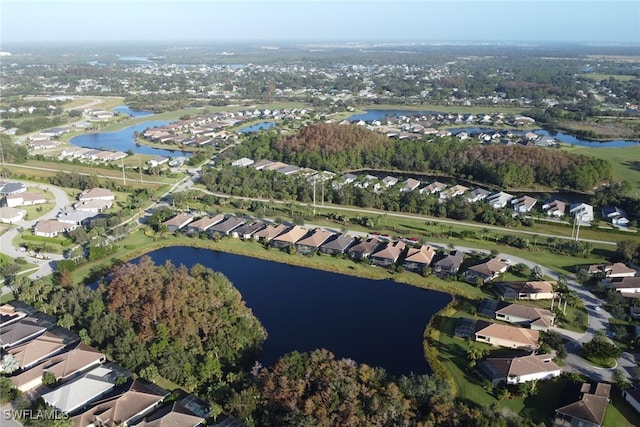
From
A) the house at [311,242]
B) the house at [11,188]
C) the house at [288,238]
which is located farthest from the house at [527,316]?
the house at [11,188]

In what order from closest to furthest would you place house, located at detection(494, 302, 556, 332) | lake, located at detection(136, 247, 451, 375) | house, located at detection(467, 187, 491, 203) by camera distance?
lake, located at detection(136, 247, 451, 375) < house, located at detection(494, 302, 556, 332) < house, located at detection(467, 187, 491, 203)

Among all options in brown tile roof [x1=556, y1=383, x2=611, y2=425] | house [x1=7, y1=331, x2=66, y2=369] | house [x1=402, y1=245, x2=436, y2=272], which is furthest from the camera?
house [x1=402, y1=245, x2=436, y2=272]

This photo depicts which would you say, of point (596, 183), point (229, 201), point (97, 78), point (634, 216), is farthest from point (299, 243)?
point (97, 78)

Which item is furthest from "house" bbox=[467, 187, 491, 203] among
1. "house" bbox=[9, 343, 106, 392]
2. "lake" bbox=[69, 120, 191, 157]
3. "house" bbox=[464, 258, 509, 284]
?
"lake" bbox=[69, 120, 191, 157]

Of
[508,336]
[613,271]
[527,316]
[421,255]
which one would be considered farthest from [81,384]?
[613,271]

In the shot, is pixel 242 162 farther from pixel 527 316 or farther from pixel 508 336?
pixel 508 336

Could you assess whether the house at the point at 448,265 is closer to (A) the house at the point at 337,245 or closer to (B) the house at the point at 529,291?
(B) the house at the point at 529,291

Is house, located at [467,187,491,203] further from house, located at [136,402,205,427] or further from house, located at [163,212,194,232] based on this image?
house, located at [136,402,205,427]

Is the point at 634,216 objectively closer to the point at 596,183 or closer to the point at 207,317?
the point at 596,183
